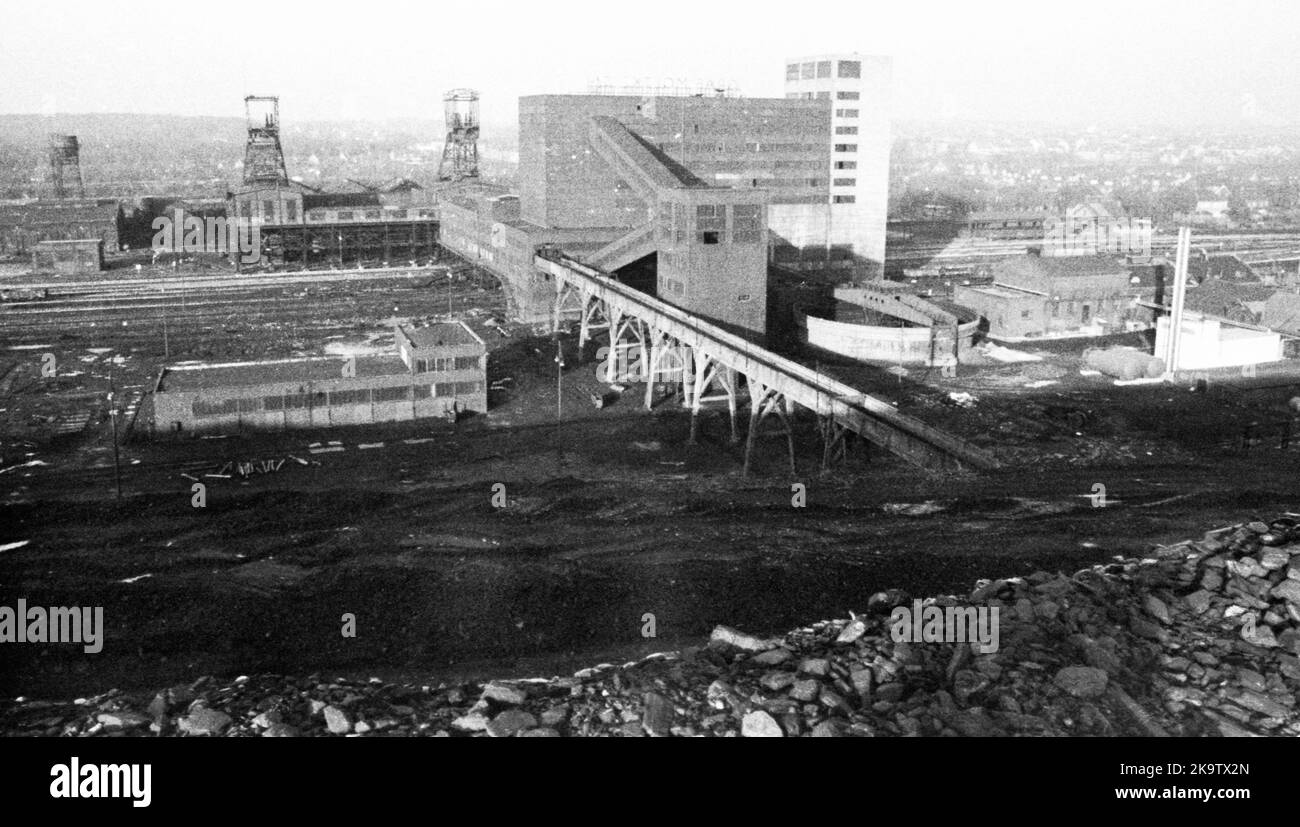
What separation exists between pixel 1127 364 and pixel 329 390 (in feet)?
94.5

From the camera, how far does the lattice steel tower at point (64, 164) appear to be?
91062mm

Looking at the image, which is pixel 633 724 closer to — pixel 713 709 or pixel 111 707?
pixel 713 709

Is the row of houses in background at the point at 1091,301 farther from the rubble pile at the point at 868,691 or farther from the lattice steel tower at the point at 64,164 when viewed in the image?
the lattice steel tower at the point at 64,164

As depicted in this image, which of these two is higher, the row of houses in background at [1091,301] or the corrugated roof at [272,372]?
the row of houses in background at [1091,301]

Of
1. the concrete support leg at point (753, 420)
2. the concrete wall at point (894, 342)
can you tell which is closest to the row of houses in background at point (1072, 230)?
the concrete wall at point (894, 342)

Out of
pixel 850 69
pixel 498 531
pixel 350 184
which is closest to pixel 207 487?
pixel 498 531

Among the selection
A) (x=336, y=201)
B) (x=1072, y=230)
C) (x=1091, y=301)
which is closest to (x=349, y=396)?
(x=1091, y=301)

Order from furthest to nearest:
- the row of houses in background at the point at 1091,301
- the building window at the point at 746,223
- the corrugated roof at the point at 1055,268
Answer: the corrugated roof at the point at 1055,268 < the row of houses in background at the point at 1091,301 < the building window at the point at 746,223

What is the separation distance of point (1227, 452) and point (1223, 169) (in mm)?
146548

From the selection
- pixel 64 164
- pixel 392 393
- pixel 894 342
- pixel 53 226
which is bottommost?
pixel 392 393

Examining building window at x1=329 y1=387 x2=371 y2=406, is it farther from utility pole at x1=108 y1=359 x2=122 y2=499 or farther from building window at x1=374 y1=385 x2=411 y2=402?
utility pole at x1=108 y1=359 x2=122 y2=499

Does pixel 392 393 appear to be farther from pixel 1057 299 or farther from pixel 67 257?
pixel 67 257

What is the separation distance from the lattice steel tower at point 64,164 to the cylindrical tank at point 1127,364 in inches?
3189

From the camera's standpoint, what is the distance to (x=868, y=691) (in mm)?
15516
